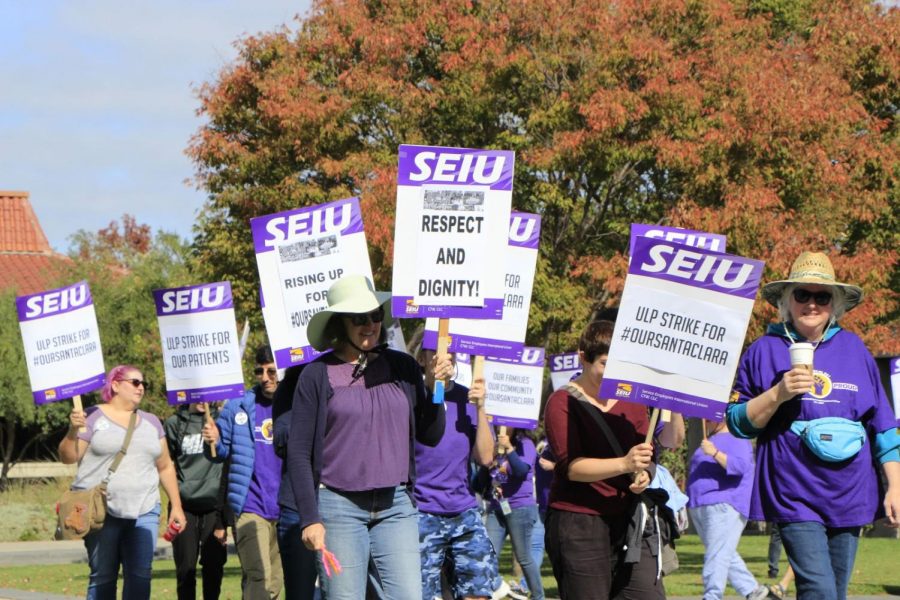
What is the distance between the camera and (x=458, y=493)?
9.20m

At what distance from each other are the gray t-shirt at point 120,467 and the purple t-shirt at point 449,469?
2111 millimetres

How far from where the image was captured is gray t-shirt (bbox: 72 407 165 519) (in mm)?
10227

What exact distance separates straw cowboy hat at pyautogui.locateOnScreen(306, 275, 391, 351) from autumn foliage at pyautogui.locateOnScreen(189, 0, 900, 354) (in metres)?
13.0

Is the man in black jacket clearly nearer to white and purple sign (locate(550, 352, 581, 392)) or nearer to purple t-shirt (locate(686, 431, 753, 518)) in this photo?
purple t-shirt (locate(686, 431, 753, 518))

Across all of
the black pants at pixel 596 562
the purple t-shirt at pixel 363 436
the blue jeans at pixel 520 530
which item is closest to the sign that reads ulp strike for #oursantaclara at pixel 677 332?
the black pants at pixel 596 562

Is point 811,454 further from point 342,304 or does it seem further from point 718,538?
point 718,538

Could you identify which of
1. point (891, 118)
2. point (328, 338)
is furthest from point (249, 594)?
point (891, 118)

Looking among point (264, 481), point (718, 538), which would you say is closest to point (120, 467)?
point (264, 481)

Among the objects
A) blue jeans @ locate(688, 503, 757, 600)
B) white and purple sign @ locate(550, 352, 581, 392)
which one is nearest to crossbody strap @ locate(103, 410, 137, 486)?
blue jeans @ locate(688, 503, 757, 600)

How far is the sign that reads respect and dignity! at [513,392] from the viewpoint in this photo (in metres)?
13.3

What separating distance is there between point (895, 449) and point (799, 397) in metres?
0.48

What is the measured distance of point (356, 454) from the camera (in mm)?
6941

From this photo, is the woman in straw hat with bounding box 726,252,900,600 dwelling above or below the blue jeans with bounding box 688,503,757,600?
above

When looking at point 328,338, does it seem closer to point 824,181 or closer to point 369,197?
point 369,197
